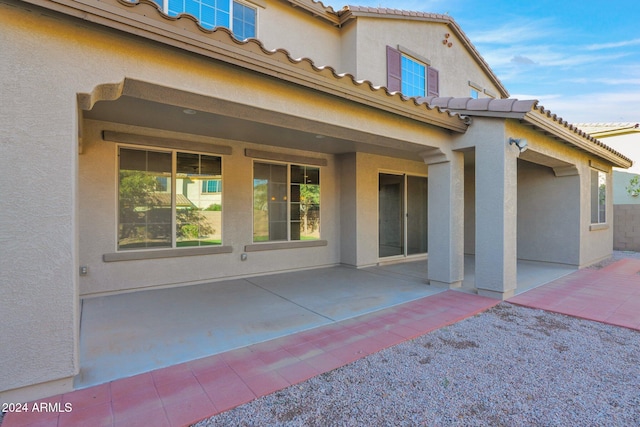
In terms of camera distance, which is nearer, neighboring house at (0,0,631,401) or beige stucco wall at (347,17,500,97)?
neighboring house at (0,0,631,401)

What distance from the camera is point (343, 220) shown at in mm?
9344

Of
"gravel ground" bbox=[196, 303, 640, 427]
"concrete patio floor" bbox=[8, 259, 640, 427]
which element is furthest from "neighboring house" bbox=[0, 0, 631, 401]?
"gravel ground" bbox=[196, 303, 640, 427]

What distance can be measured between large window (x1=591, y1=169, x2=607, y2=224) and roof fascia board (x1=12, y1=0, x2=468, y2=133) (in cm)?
910

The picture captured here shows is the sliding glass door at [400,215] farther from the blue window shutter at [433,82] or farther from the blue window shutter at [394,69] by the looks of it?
the blue window shutter at [433,82]

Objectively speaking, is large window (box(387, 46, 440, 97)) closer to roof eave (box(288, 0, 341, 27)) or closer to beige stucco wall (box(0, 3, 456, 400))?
roof eave (box(288, 0, 341, 27))

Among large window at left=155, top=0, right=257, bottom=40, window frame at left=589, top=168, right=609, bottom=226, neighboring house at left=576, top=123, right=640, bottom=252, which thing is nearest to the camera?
large window at left=155, top=0, right=257, bottom=40

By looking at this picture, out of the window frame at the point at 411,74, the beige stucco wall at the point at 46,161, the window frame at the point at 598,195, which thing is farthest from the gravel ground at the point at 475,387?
the window frame at the point at 411,74

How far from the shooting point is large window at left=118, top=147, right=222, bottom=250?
20.8 ft

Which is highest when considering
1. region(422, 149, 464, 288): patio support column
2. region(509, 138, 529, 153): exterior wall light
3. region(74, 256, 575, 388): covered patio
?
region(509, 138, 529, 153): exterior wall light

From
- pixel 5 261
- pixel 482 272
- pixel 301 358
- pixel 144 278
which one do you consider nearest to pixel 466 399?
pixel 301 358

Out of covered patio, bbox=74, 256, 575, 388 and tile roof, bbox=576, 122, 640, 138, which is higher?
tile roof, bbox=576, 122, 640, 138

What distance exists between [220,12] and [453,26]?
886 cm

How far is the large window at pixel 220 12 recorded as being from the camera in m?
7.02

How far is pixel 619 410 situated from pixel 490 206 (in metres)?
3.77
